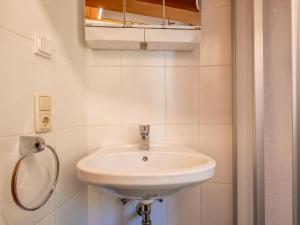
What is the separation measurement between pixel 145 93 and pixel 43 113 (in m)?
0.56

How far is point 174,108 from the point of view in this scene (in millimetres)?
1201

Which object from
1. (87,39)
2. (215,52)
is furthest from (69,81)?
(215,52)

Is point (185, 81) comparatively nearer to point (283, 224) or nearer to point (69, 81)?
point (69, 81)

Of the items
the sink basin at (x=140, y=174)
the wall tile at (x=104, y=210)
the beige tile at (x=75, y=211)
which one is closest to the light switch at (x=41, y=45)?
the sink basin at (x=140, y=174)

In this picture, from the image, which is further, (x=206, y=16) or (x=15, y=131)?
(x=206, y=16)

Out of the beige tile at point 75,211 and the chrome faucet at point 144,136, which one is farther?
the chrome faucet at point 144,136

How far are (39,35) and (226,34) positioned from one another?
0.91 meters

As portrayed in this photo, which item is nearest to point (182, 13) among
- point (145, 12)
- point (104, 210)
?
point (145, 12)

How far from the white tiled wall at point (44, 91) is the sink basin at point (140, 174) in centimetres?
16

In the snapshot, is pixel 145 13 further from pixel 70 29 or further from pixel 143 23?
pixel 70 29

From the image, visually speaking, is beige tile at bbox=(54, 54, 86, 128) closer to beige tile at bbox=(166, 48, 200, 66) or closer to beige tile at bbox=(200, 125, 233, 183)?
beige tile at bbox=(166, 48, 200, 66)

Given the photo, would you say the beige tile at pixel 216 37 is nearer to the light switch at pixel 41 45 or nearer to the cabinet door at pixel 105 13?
the cabinet door at pixel 105 13

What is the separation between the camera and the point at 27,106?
720 mm

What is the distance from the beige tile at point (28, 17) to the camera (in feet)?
2.07
